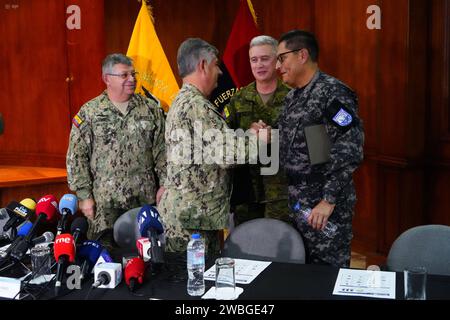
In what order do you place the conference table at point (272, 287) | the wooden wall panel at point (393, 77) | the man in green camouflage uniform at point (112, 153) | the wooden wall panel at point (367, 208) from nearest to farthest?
the conference table at point (272, 287)
the man in green camouflage uniform at point (112, 153)
the wooden wall panel at point (393, 77)
the wooden wall panel at point (367, 208)

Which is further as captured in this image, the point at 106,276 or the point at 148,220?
the point at 148,220

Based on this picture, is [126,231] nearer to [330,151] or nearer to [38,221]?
[38,221]

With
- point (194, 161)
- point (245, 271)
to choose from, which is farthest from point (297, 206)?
point (245, 271)

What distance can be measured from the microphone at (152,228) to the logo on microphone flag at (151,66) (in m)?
2.41

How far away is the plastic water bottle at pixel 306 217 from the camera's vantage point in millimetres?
2828

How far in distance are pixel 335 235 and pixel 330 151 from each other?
417mm

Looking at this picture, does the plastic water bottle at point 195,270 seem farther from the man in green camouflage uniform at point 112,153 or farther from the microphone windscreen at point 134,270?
the man in green camouflage uniform at point 112,153

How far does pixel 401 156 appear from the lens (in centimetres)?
429

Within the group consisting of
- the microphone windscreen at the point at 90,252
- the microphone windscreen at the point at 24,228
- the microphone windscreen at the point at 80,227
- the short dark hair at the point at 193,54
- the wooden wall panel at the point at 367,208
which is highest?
the short dark hair at the point at 193,54

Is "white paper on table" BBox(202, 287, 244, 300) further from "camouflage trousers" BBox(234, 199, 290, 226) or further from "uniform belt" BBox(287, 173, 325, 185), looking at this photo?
"camouflage trousers" BBox(234, 199, 290, 226)

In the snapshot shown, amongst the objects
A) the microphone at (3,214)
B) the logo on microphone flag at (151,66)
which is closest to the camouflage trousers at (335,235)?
the microphone at (3,214)

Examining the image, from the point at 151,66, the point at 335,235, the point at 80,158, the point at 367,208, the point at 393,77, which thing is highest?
the point at 151,66

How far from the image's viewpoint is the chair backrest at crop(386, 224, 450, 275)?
93.6 inches

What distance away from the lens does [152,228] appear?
222 centimetres
